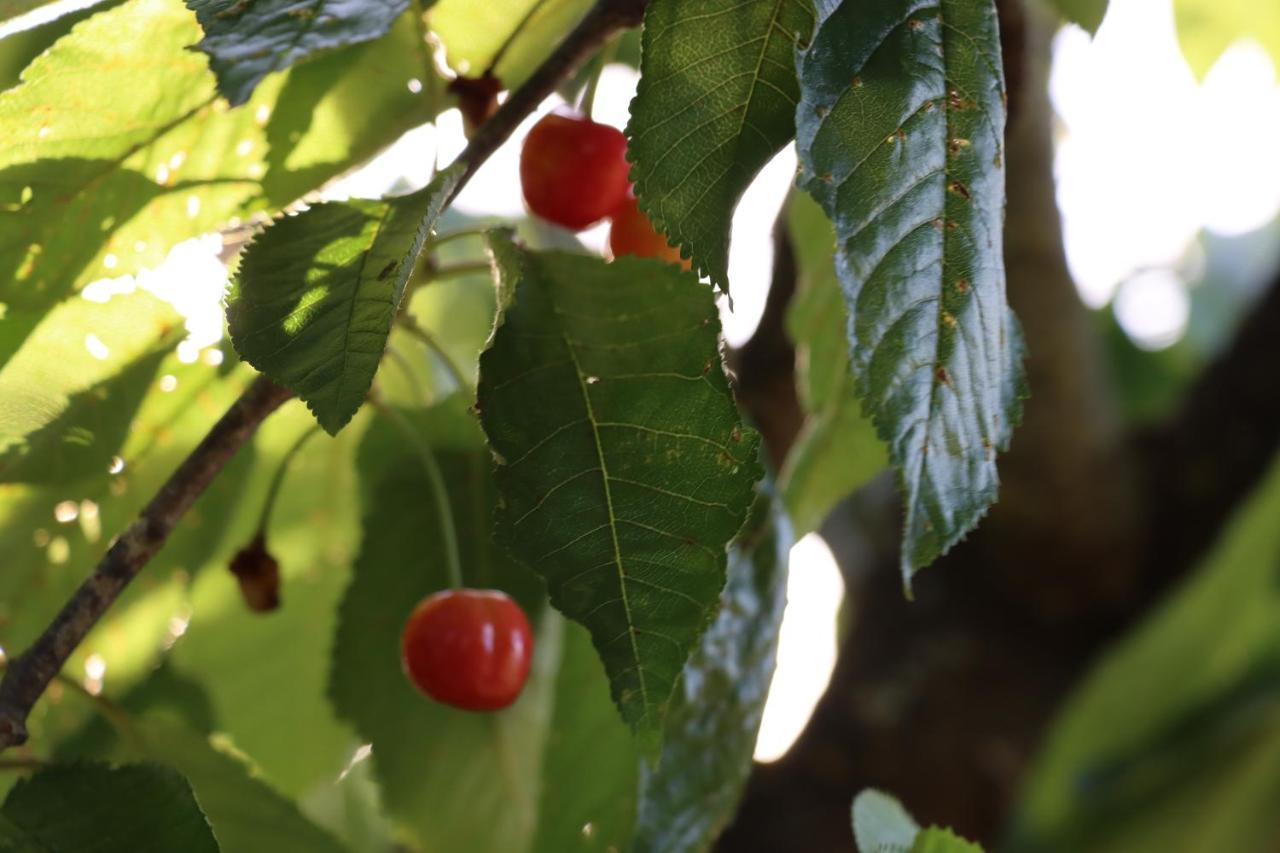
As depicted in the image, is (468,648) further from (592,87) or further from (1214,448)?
(1214,448)

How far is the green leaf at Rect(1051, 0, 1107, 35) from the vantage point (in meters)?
0.63

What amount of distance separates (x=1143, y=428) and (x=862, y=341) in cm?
133

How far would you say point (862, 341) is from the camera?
1.40 ft

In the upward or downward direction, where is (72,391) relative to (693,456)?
downward

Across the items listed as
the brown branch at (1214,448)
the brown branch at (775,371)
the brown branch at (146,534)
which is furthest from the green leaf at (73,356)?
the brown branch at (1214,448)

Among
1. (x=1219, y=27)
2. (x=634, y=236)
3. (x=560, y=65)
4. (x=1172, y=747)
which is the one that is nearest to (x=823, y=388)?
(x=634, y=236)

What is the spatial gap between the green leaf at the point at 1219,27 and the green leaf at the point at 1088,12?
2.72 ft

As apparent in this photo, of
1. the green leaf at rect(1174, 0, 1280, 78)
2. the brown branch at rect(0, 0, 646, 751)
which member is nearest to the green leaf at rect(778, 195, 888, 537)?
the brown branch at rect(0, 0, 646, 751)

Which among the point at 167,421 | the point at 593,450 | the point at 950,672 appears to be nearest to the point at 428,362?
the point at 167,421

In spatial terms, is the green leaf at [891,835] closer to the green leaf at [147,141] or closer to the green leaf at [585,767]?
the green leaf at [585,767]

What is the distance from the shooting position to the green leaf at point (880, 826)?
0.51m

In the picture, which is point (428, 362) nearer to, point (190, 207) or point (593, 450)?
point (190, 207)

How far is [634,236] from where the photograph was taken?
665mm

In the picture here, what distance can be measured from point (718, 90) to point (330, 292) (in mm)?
145
